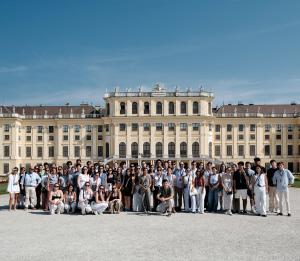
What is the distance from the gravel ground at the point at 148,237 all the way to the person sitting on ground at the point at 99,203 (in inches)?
18.8

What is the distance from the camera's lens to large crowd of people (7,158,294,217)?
17844mm

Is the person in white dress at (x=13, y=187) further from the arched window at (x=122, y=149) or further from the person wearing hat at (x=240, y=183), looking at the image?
the arched window at (x=122, y=149)

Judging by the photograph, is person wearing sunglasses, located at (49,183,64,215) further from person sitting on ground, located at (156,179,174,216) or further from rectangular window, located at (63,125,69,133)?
rectangular window, located at (63,125,69,133)

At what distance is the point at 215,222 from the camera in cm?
1572

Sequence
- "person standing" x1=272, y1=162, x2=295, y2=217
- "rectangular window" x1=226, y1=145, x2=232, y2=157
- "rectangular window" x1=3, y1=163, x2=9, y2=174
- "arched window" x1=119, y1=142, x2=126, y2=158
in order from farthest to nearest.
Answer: "rectangular window" x1=226, y1=145, x2=232, y2=157
"rectangular window" x1=3, y1=163, x2=9, y2=174
"arched window" x1=119, y1=142, x2=126, y2=158
"person standing" x1=272, y1=162, x2=295, y2=217

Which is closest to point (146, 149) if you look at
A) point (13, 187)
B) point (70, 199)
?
point (13, 187)

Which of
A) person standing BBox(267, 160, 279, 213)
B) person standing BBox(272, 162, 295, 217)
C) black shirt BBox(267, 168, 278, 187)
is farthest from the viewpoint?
black shirt BBox(267, 168, 278, 187)

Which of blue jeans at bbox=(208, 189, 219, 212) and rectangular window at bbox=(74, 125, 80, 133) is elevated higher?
rectangular window at bbox=(74, 125, 80, 133)

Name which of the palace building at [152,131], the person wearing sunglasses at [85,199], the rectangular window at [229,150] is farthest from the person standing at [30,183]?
the rectangular window at [229,150]

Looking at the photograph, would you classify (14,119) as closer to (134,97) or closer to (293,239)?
(134,97)

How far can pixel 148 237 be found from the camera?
504 inches

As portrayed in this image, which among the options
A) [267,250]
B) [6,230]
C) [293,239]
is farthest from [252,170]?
[6,230]

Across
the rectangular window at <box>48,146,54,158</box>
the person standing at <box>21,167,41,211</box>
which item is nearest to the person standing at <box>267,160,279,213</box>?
the person standing at <box>21,167,41,211</box>

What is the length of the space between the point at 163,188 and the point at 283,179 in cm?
465
